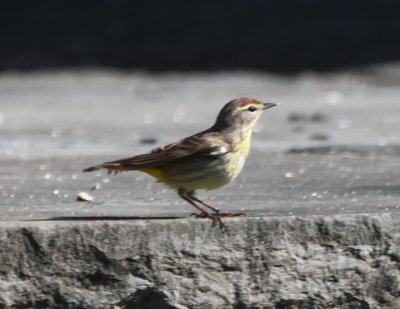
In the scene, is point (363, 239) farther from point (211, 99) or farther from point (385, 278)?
point (211, 99)

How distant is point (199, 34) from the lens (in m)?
14.6

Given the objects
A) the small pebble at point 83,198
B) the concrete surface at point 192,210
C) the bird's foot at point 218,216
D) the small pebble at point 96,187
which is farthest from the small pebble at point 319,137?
the bird's foot at point 218,216

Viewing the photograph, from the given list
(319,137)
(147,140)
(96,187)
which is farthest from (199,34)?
(96,187)

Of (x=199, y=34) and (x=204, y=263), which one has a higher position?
(x=199, y=34)

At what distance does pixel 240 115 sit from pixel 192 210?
0.46 m

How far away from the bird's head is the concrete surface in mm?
349

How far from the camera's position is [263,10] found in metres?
15.0

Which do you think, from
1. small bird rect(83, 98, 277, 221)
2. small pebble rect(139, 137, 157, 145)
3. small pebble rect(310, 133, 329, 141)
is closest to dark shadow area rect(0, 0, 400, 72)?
small pebble rect(310, 133, 329, 141)

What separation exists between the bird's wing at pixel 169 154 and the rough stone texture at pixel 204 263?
32 cm

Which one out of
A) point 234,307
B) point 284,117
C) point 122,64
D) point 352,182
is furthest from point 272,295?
point 122,64

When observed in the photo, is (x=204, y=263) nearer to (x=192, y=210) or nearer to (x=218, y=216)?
(x=218, y=216)

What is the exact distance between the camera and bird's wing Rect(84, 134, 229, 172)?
16.0 ft

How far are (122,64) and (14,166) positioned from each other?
711 cm

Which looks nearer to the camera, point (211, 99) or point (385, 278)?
point (385, 278)
